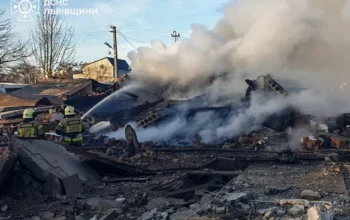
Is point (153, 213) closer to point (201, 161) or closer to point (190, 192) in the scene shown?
point (190, 192)

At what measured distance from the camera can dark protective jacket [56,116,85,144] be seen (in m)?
8.74

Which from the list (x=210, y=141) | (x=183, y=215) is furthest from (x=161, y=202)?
(x=210, y=141)

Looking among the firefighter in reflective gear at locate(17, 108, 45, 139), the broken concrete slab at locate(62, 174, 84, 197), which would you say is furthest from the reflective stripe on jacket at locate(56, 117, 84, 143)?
the broken concrete slab at locate(62, 174, 84, 197)

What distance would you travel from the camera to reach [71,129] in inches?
349

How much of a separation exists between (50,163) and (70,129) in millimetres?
1870

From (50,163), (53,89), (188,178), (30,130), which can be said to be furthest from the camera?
(53,89)

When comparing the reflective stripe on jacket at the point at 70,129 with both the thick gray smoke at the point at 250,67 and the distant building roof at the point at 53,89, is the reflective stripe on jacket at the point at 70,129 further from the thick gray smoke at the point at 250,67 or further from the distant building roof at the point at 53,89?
the distant building roof at the point at 53,89

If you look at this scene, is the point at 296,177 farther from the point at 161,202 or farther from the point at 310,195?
the point at 161,202

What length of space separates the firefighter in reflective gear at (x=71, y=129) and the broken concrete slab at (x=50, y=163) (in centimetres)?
82

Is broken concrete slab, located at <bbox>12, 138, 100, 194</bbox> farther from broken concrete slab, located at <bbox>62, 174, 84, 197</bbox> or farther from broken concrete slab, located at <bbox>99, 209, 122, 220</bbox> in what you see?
broken concrete slab, located at <bbox>99, 209, 122, 220</bbox>

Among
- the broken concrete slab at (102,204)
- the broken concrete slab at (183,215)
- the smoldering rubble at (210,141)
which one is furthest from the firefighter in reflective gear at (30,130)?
the broken concrete slab at (183,215)

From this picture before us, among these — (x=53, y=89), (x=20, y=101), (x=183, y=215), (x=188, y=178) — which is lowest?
(x=188, y=178)

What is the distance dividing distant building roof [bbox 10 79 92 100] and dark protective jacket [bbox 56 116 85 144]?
10.6m

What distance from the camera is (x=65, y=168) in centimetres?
725
